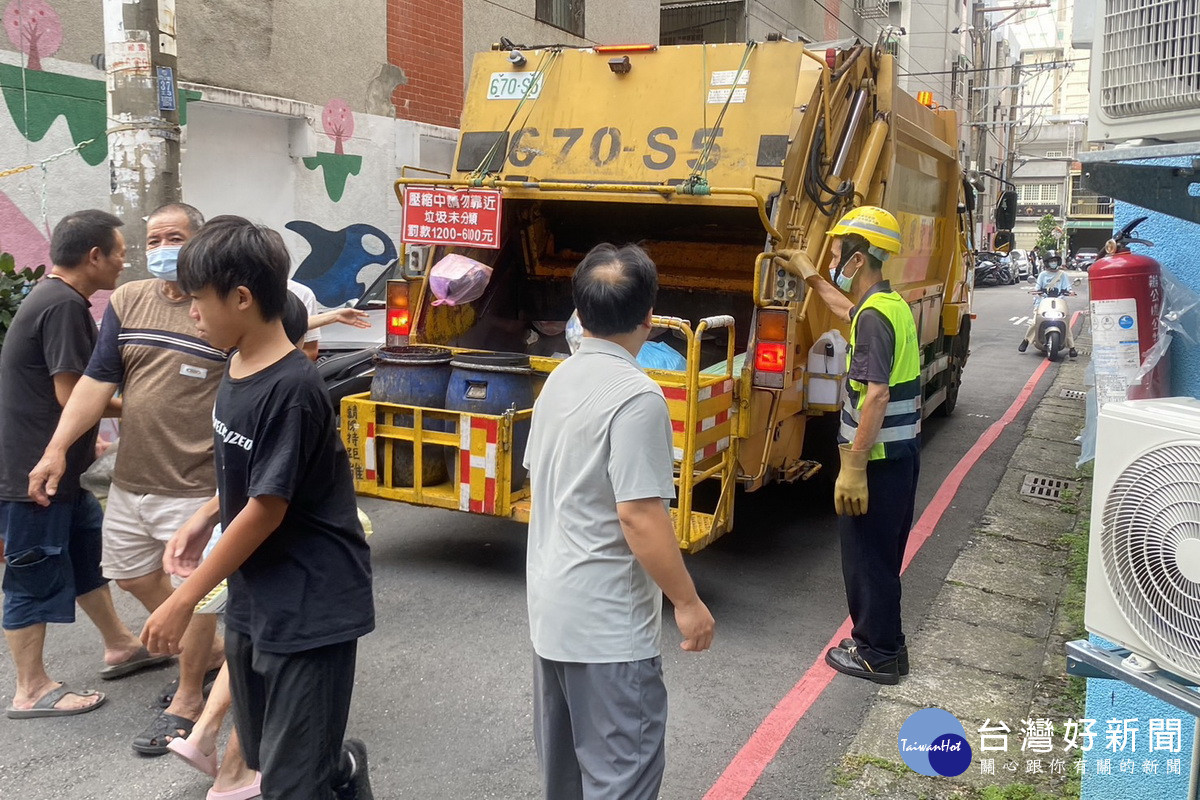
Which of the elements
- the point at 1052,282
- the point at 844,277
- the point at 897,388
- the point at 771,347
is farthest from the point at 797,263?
the point at 1052,282

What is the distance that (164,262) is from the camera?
321cm

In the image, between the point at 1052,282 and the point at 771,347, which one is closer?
the point at 771,347

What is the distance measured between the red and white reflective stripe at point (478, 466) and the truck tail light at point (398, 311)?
1160mm

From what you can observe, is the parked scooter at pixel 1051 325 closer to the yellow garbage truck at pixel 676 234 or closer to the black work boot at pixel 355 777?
the yellow garbage truck at pixel 676 234

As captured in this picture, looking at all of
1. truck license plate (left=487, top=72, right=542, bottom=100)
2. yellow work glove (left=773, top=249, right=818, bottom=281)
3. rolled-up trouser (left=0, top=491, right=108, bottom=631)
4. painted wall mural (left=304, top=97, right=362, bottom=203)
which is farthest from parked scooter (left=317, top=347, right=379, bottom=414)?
painted wall mural (left=304, top=97, right=362, bottom=203)

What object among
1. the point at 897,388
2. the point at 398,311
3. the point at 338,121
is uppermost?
the point at 338,121

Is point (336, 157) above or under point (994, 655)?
above

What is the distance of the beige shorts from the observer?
334 cm

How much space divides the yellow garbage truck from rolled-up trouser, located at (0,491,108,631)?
63.4 inches

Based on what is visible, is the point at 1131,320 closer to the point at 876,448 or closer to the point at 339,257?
the point at 876,448

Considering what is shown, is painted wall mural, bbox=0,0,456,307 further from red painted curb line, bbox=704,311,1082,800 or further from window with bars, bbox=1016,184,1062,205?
window with bars, bbox=1016,184,1062,205

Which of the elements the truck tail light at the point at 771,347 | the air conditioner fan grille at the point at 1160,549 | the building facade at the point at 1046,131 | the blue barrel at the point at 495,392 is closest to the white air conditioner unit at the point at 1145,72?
the air conditioner fan grille at the point at 1160,549

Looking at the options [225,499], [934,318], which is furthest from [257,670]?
[934,318]

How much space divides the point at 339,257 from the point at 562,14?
5427mm
